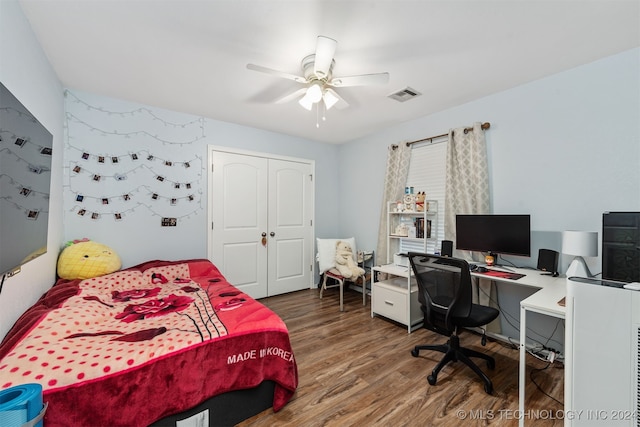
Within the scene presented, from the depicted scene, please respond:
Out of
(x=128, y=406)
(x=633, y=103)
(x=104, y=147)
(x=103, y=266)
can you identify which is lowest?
(x=128, y=406)

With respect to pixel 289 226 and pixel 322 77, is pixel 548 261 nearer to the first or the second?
pixel 322 77

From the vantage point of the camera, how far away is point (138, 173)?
2.99 m

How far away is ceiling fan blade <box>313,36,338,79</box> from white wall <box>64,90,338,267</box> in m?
2.09

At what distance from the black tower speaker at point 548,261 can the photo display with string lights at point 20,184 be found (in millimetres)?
3609

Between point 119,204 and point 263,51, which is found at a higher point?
point 263,51

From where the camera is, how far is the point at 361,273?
→ 3580mm

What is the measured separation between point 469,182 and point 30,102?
372 centimetres

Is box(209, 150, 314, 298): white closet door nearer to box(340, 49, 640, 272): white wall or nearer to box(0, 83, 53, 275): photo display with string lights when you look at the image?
box(0, 83, 53, 275): photo display with string lights

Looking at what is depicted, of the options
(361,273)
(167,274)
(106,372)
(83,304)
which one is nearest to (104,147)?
(167,274)

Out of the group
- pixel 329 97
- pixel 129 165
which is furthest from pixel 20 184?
pixel 329 97

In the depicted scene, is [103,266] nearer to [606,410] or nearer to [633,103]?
[606,410]

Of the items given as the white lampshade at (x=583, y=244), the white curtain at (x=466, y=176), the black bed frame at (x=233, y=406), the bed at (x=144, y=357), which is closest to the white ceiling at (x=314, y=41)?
the white curtain at (x=466, y=176)

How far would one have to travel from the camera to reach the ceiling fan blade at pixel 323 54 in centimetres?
160

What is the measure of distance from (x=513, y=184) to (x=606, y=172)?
635 millimetres
